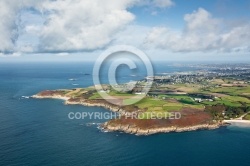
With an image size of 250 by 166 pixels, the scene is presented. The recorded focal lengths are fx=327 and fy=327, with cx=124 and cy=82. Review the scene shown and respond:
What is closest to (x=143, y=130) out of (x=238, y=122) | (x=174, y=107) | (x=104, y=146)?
(x=104, y=146)

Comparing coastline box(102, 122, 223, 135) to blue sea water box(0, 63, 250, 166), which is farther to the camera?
coastline box(102, 122, 223, 135)

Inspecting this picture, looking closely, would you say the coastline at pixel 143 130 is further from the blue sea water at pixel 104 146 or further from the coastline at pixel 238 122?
the coastline at pixel 238 122

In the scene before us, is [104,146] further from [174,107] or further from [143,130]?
[174,107]

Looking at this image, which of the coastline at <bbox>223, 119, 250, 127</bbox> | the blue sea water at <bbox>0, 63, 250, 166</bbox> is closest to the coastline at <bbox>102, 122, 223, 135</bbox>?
the blue sea water at <bbox>0, 63, 250, 166</bbox>

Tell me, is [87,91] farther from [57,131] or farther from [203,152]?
[203,152]

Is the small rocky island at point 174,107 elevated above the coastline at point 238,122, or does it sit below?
above

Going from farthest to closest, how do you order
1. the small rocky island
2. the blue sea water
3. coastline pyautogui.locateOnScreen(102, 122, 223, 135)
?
1. the small rocky island
2. coastline pyautogui.locateOnScreen(102, 122, 223, 135)
3. the blue sea water

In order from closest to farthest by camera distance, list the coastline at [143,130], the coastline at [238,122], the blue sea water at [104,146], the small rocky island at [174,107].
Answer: the blue sea water at [104,146]
the coastline at [143,130]
the small rocky island at [174,107]
the coastline at [238,122]

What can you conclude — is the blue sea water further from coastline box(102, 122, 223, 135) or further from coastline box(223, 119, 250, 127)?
coastline box(223, 119, 250, 127)

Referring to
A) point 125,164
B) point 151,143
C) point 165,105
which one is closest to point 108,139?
point 151,143

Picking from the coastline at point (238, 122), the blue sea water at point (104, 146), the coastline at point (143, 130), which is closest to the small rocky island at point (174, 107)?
the coastline at point (143, 130)

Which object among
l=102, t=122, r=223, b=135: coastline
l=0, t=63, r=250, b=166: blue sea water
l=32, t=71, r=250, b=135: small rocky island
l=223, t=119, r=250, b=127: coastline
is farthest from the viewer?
l=223, t=119, r=250, b=127: coastline
